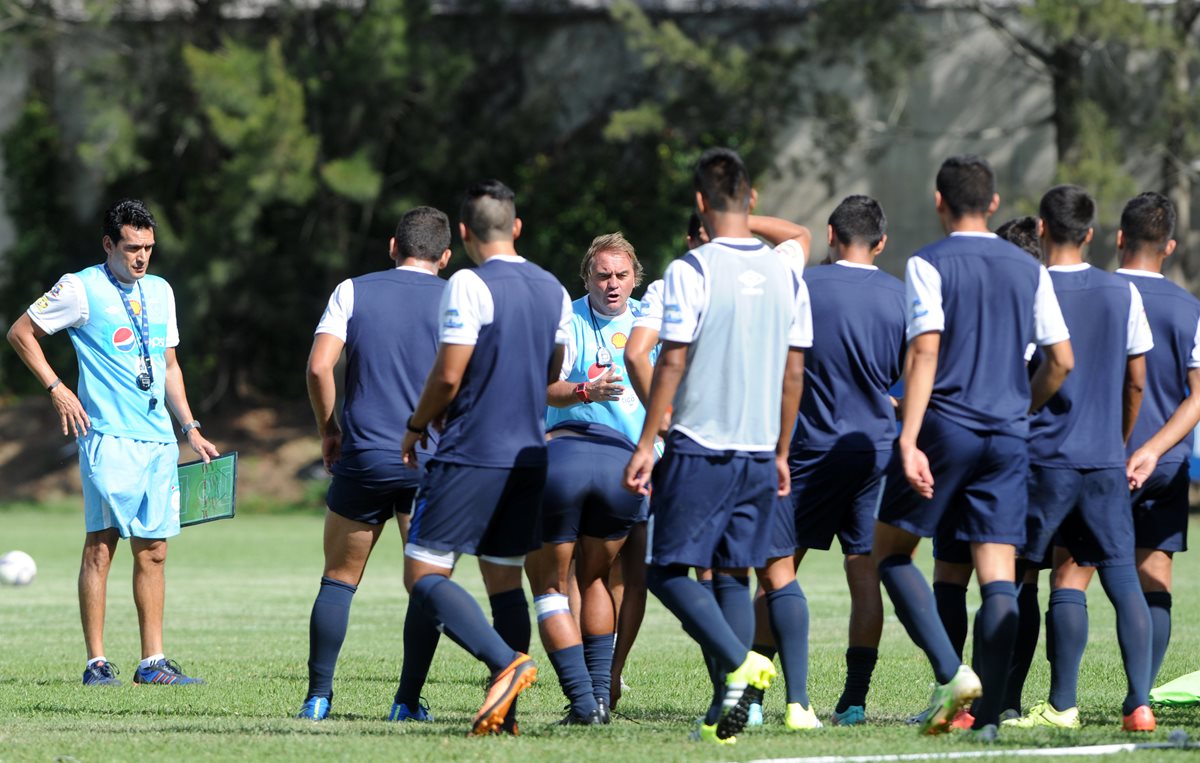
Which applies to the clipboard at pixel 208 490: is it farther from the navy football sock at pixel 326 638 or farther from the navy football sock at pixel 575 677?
the navy football sock at pixel 575 677

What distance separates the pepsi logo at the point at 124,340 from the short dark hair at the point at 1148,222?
5.11 meters

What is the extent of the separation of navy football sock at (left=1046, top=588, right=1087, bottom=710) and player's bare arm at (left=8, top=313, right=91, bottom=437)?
492cm

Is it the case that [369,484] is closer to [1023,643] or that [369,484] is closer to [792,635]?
[792,635]

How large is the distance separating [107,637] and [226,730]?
4.74 m

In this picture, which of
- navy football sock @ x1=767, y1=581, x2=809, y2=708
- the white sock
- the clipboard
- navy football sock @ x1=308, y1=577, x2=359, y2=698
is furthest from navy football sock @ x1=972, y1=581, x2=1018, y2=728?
the white sock

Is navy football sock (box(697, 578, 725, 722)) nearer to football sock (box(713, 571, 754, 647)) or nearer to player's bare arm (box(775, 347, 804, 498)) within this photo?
football sock (box(713, 571, 754, 647))

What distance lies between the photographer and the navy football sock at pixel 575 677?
6703mm

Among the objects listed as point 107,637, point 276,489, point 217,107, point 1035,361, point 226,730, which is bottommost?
point 276,489

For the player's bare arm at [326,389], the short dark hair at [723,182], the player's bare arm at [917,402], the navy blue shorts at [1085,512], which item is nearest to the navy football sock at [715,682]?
the player's bare arm at [917,402]

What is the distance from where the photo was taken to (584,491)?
7.04m

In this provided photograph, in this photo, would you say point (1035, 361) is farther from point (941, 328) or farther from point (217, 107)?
point (217, 107)

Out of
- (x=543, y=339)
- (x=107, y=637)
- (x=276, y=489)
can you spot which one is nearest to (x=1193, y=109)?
(x=276, y=489)

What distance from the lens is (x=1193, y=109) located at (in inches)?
1035

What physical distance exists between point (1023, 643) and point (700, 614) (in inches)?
74.8
